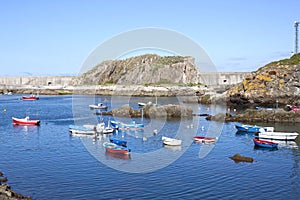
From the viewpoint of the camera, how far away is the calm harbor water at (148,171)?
68.8ft

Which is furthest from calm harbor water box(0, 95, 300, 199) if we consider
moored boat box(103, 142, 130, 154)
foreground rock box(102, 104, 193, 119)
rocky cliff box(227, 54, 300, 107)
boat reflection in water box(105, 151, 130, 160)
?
rocky cliff box(227, 54, 300, 107)

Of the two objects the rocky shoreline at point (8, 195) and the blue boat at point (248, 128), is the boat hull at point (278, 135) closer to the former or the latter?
the blue boat at point (248, 128)

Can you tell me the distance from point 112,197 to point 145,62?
386ft

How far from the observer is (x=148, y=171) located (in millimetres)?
25203

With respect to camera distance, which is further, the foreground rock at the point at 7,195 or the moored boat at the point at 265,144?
the moored boat at the point at 265,144

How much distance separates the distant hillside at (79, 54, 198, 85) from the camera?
5049 inches

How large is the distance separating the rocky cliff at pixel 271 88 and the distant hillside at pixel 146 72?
53.9m

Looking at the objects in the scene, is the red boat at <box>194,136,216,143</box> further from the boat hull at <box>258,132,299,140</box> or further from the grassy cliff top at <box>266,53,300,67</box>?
the grassy cliff top at <box>266,53,300,67</box>

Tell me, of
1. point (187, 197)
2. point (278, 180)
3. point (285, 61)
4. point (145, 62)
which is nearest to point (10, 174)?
point (187, 197)

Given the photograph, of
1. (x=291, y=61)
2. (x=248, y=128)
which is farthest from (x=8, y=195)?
(x=291, y=61)

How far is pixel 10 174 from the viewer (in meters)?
24.3

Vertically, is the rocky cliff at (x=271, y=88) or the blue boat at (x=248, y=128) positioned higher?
the rocky cliff at (x=271, y=88)

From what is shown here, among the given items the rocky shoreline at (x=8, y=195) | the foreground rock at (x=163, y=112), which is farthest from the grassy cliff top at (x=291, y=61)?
the rocky shoreline at (x=8, y=195)

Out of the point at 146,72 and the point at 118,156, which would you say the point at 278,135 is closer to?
the point at 118,156
